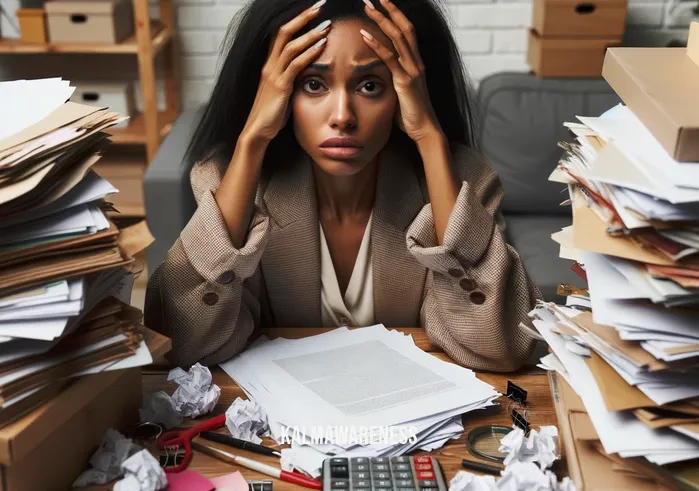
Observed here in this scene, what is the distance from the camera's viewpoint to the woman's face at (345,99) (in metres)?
1.24

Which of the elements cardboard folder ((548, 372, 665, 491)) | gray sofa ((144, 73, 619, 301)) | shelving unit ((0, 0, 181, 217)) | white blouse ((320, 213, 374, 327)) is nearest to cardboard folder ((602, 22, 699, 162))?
cardboard folder ((548, 372, 665, 491))

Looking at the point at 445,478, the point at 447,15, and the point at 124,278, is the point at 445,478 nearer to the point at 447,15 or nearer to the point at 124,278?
the point at 124,278

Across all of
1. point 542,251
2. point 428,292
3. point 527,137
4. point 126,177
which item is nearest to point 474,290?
point 428,292

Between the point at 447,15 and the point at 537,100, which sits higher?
the point at 447,15

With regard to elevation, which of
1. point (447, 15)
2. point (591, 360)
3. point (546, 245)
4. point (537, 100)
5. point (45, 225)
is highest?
point (447, 15)

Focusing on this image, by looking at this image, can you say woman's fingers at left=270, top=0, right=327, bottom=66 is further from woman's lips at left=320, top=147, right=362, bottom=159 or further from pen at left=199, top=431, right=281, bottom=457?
pen at left=199, top=431, right=281, bottom=457

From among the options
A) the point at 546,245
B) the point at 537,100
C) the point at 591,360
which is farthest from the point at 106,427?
the point at 537,100

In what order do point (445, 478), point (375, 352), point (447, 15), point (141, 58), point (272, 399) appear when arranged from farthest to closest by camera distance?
1. point (141, 58)
2. point (447, 15)
3. point (375, 352)
4. point (272, 399)
5. point (445, 478)

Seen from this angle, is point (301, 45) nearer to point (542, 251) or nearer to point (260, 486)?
point (260, 486)

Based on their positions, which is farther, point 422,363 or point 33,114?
point 422,363

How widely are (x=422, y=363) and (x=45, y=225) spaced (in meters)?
0.54

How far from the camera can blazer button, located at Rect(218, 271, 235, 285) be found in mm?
1190

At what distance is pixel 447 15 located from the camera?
5.07 feet

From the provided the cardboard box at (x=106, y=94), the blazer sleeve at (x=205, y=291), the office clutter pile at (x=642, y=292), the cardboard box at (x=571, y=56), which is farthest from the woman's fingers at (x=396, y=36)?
the cardboard box at (x=106, y=94)
